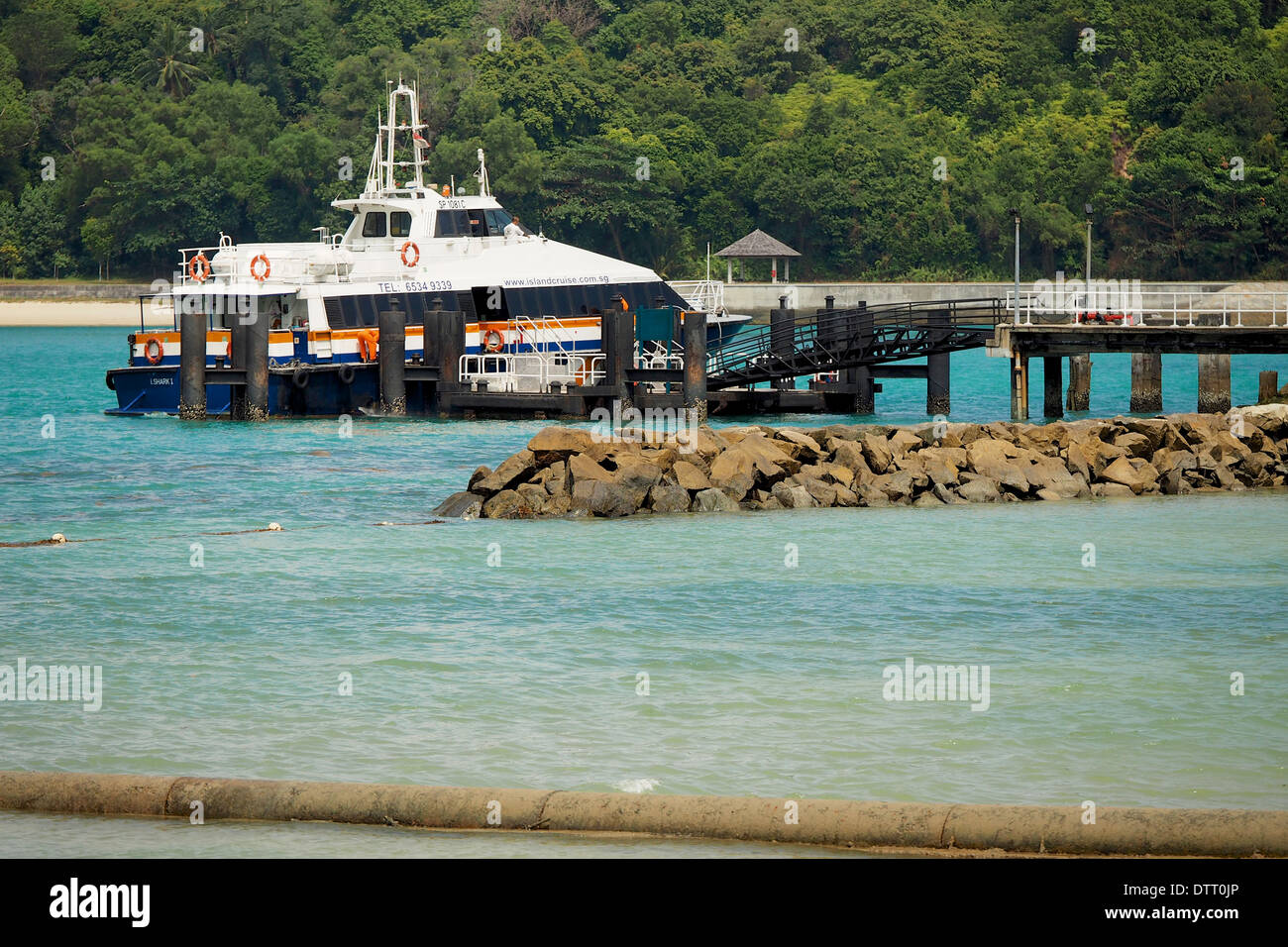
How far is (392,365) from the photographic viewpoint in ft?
121

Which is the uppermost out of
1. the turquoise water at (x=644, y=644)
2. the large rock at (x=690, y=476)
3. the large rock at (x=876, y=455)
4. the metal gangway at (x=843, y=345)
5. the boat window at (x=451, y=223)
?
the boat window at (x=451, y=223)

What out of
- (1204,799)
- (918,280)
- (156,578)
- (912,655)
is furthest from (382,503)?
(918,280)

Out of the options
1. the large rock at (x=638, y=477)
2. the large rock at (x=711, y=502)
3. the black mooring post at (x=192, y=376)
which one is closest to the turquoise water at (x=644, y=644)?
the large rock at (x=711, y=502)

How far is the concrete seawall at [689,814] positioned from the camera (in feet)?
27.7

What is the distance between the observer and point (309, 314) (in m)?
38.0

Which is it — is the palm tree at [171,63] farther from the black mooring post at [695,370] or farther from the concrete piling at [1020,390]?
the concrete piling at [1020,390]

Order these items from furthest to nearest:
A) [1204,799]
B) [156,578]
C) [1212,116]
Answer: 1. [1212,116]
2. [156,578]
3. [1204,799]

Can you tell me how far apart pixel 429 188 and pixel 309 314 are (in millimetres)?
5485

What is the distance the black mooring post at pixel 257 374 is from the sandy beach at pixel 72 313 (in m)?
68.1

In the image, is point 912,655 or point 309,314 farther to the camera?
point 309,314

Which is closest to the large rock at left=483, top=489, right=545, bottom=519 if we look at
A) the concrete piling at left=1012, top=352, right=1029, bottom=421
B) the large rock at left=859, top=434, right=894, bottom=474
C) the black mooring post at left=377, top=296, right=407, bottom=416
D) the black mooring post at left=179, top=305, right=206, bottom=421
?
the large rock at left=859, top=434, right=894, bottom=474

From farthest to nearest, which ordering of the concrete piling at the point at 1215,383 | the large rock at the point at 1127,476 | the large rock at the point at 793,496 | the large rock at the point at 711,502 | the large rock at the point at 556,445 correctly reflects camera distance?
the concrete piling at the point at 1215,383 → the large rock at the point at 1127,476 → the large rock at the point at 793,496 → the large rock at the point at 556,445 → the large rock at the point at 711,502

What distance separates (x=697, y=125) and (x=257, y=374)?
2883 inches
